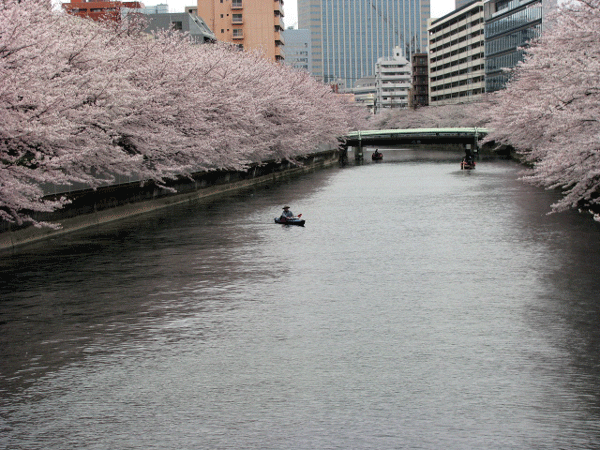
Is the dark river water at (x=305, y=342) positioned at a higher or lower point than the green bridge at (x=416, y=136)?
lower

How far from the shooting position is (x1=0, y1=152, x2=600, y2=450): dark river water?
12406 mm

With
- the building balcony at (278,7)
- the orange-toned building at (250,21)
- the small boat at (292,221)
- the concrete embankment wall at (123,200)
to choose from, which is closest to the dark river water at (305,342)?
the concrete embankment wall at (123,200)

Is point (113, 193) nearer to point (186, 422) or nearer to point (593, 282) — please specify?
point (593, 282)

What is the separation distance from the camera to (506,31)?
7298 inches

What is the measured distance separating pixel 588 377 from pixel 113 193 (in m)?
34.7

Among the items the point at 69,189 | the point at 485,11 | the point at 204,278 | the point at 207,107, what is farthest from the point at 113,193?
the point at 485,11

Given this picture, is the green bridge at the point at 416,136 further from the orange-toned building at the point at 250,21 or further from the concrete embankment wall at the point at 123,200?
the concrete embankment wall at the point at 123,200

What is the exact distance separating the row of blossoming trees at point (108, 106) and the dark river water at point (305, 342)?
3.78 meters

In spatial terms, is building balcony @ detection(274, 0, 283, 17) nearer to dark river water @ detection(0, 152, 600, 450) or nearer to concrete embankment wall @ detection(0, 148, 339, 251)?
concrete embankment wall @ detection(0, 148, 339, 251)

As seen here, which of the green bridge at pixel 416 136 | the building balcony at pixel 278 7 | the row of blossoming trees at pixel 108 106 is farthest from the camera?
the building balcony at pixel 278 7

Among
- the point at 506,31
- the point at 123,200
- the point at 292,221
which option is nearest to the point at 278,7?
the point at 506,31

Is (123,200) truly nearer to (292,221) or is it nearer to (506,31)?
(292,221)

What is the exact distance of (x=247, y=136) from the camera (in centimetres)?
6706

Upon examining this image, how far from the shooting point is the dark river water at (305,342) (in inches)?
488
